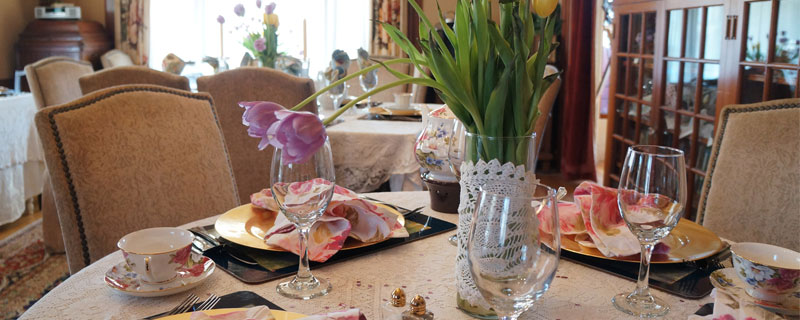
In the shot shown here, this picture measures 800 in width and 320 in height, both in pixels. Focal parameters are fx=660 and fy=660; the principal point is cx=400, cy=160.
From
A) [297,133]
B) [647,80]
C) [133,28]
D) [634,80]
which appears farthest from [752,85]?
[133,28]

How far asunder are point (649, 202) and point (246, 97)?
1.68 m

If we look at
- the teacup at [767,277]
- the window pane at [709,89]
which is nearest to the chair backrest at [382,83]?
the window pane at [709,89]

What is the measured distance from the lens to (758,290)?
0.79 meters

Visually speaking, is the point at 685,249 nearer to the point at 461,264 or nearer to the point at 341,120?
the point at 461,264

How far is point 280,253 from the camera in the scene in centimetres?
98

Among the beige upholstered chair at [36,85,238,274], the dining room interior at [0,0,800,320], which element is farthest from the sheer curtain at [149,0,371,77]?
the beige upholstered chair at [36,85,238,274]

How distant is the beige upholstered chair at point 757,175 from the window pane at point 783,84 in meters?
1.08

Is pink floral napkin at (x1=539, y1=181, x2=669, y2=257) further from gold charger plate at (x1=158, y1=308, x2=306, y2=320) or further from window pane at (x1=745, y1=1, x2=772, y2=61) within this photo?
window pane at (x1=745, y1=1, x2=772, y2=61)

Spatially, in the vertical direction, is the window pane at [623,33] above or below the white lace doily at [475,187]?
above

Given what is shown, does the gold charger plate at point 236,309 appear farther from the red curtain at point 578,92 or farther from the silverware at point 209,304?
the red curtain at point 578,92

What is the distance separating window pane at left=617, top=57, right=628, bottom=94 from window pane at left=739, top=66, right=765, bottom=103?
1.18 meters

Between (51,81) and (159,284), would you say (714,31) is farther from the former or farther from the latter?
(51,81)

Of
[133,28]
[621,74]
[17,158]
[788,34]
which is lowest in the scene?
[17,158]

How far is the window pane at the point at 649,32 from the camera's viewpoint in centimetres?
325
